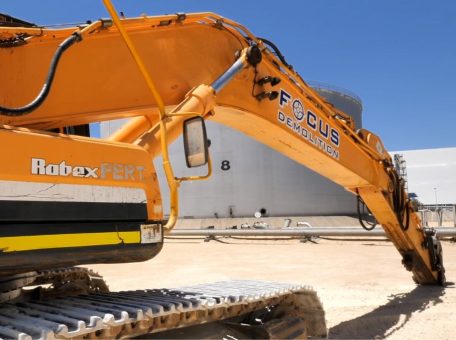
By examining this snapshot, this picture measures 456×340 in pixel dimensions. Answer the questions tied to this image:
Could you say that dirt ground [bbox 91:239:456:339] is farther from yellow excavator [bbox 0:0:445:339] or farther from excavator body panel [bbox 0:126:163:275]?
excavator body panel [bbox 0:126:163:275]

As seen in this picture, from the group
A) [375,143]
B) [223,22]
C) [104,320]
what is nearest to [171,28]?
[223,22]

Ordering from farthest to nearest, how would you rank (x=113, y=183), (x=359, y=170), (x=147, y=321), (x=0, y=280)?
(x=359, y=170)
(x=0, y=280)
(x=113, y=183)
(x=147, y=321)

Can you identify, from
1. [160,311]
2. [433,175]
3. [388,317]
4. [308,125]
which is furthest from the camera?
[433,175]

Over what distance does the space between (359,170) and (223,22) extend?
3.13 meters

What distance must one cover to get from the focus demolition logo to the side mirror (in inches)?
84.9

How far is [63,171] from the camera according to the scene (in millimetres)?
2988

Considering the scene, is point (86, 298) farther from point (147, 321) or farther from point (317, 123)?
point (317, 123)

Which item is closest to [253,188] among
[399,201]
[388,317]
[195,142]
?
[399,201]

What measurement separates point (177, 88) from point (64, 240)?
1949mm

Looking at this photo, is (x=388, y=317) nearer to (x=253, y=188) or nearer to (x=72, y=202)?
(x=72, y=202)

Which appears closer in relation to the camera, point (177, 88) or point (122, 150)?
point (122, 150)

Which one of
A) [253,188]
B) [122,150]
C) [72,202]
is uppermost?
[253,188]

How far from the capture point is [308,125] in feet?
20.0

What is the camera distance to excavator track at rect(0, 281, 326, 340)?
2.58 meters
